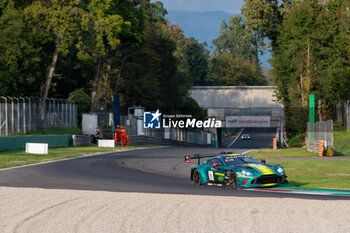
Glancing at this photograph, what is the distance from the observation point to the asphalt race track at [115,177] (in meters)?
18.5

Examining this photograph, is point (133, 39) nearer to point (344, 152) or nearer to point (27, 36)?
point (27, 36)

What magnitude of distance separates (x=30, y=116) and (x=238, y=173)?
107 ft

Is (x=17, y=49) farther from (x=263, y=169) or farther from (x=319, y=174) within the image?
(x=263, y=169)

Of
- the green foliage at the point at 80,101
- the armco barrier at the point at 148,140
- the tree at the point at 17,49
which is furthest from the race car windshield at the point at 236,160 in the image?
the green foliage at the point at 80,101

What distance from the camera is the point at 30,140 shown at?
41.5 meters

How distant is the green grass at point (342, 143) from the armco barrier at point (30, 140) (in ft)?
73.0

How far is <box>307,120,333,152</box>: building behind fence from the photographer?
40.2 m

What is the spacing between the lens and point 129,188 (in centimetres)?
1919

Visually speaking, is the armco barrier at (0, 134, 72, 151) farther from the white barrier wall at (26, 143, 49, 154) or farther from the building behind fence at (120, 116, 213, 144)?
the building behind fence at (120, 116, 213, 144)

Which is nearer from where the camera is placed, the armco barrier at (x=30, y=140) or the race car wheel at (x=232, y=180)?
the race car wheel at (x=232, y=180)

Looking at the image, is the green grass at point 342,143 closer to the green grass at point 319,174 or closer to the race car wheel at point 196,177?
the green grass at point 319,174


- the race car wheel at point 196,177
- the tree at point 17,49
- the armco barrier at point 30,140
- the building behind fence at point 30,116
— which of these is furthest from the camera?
the tree at point 17,49

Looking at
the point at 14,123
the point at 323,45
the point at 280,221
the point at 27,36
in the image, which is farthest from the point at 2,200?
the point at 323,45

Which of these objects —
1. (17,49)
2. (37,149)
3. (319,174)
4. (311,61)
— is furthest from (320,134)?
(17,49)
